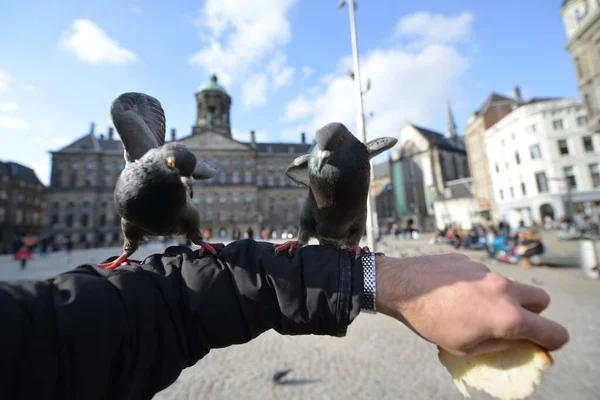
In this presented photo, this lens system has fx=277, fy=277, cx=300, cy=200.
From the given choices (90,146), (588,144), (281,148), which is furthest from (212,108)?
(588,144)

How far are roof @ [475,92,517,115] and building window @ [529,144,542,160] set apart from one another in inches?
386

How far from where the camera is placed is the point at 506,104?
3928 cm

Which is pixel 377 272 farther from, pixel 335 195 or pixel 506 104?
pixel 506 104

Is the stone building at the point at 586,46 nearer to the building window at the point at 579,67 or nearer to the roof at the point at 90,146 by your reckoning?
the building window at the point at 579,67

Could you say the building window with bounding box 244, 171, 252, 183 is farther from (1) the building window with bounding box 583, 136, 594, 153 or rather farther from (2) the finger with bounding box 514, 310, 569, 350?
(2) the finger with bounding box 514, 310, 569, 350

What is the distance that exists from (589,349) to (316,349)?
4.62 m

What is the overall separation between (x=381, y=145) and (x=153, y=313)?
222 centimetres

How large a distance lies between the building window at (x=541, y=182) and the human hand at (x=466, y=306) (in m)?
40.6

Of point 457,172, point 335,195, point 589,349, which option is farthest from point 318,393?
point 457,172

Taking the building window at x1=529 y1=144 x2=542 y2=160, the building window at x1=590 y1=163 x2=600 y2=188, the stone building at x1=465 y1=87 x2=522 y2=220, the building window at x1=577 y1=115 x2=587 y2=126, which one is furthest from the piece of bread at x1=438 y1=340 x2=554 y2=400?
the stone building at x1=465 y1=87 x2=522 y2=220

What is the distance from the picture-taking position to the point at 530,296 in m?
1.10

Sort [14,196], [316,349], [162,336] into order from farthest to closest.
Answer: [14,196] → [316,349] → [162,336]

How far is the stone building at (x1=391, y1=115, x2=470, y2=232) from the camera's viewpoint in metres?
52.5

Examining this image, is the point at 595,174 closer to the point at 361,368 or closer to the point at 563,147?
the point at 563,147
